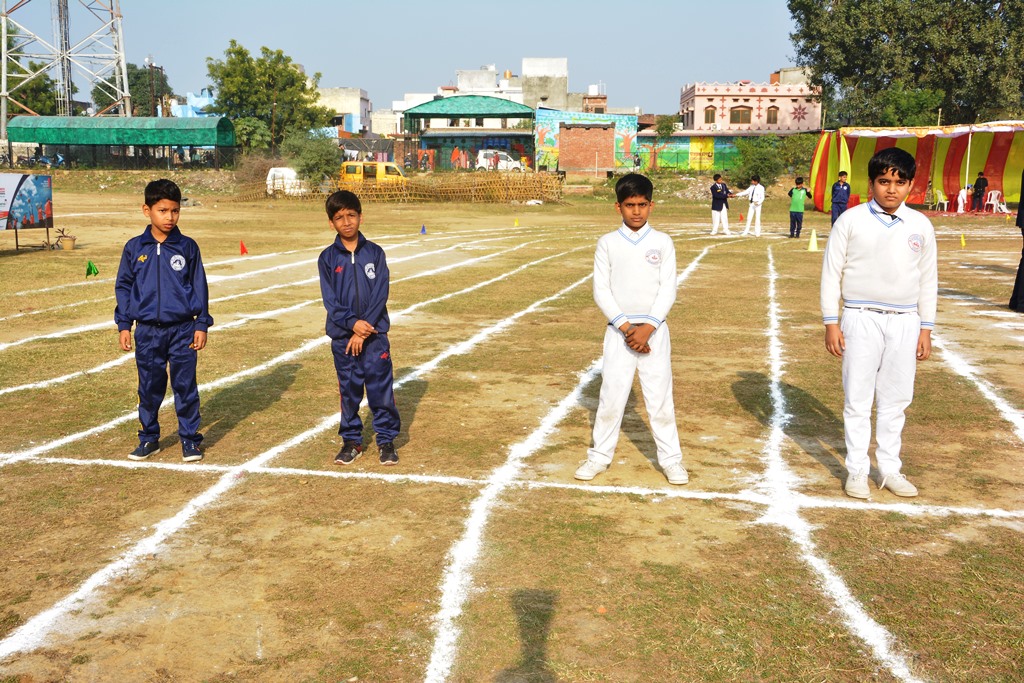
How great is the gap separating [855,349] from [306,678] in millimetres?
3595

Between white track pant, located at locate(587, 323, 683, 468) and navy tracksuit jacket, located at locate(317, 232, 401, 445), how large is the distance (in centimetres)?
141

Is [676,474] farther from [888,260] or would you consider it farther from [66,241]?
[66,241]

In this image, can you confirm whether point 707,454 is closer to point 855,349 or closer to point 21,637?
point 855,349

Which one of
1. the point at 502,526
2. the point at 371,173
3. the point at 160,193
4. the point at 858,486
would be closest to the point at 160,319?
the point at 160,193

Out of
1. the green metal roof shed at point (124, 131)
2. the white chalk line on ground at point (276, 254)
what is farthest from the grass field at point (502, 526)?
the green metal roof shed at point (124, 131)

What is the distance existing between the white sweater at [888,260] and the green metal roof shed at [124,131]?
5864 centimetres

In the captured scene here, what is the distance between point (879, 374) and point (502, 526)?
7.88 feet

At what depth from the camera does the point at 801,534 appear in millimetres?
4883

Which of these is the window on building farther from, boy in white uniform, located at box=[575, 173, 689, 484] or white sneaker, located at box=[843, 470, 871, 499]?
white sneaker, located at box=[843, 470, 871, 499]

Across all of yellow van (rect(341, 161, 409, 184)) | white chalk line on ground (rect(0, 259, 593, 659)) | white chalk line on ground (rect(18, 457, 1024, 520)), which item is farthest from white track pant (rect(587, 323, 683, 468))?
yellow van (rect(341, 161, 409, 184))

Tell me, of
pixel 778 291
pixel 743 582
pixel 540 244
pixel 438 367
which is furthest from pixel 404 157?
pixel 743 582

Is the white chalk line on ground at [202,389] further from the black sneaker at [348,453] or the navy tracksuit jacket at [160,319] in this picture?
the black sneaker at [348,453]

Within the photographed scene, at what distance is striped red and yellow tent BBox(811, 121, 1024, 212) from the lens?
1315 inches

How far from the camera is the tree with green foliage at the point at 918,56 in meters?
46.0
